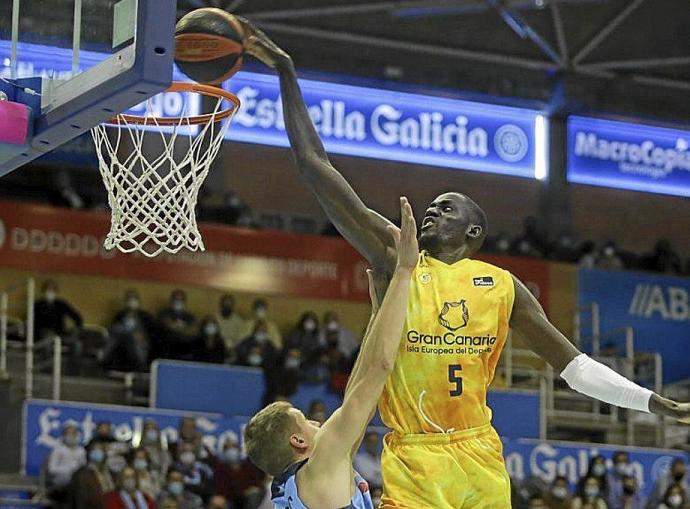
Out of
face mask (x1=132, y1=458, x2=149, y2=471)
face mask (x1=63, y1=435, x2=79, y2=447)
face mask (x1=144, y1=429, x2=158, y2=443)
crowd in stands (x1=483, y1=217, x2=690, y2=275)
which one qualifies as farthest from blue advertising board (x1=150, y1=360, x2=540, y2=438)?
crowd in stands (x1=483, y1=217, x2=690, y2=275)

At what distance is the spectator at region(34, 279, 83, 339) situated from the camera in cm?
1672

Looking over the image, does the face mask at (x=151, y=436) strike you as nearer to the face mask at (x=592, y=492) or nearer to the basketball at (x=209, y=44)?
the face mask at (x=592, y=492)

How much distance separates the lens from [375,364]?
4.81m

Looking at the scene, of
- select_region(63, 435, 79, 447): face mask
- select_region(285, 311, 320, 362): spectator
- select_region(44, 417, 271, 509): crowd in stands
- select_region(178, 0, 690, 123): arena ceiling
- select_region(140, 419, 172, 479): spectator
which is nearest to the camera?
select_region(44, 417, 271, 509): crowd in stands

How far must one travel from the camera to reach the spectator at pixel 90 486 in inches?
513

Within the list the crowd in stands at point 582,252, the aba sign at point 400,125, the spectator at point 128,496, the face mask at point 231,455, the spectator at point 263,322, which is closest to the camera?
the spectator at point 128,496

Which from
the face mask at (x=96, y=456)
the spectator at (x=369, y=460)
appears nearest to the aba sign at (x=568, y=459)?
the spectator at (x=369, y=460)

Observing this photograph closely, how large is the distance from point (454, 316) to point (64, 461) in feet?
30.1

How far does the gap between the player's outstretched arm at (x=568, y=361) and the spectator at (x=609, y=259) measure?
15.3m

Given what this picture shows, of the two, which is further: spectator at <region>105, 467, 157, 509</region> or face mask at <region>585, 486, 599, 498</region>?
face mask at <region>585, 486, 599, 498</region>

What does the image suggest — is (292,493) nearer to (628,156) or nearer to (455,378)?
(455,378)

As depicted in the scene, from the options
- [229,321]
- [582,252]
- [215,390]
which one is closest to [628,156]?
[582,252]

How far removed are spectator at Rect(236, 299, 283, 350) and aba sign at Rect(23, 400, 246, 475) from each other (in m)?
2.53

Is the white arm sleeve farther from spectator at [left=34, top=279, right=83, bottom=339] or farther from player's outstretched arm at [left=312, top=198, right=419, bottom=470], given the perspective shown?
spectator at [left=34, top=279, right=83, bottom=339]
